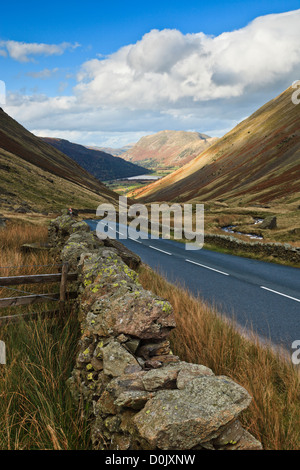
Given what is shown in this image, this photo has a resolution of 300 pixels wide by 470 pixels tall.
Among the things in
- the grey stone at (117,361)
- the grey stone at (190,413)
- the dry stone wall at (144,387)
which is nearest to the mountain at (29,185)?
the dry stone wall at (144,387)

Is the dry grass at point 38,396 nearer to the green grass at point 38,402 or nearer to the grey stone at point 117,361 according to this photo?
the green grass at point 38,402

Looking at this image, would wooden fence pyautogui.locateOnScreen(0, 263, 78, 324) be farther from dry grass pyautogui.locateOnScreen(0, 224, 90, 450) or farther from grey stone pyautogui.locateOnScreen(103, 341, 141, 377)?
grey stone pyautogui.locateOnScreen(103, 341, 141, 377)

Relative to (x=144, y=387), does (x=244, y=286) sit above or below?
below

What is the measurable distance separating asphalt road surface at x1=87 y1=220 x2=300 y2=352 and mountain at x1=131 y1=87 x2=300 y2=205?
44.5 metres

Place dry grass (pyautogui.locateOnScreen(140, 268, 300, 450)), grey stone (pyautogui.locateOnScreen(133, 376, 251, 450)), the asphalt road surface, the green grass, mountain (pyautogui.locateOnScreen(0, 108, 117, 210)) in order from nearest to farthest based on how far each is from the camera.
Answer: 1. grey stone (pyautogui.locateOnScreen(133, 376, 251, 450))
2. the green grass
3. dry grass (pyautogui.locateOnScreen(140, 268, 300, 450))
4. the asphalt road surface
5. mountain (pyautogui.locateOnScreen(0, 108, 117, 210))

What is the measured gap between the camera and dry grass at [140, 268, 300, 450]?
298cm

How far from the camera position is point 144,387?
2674mm

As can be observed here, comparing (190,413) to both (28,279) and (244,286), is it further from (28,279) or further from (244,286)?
(244,286)

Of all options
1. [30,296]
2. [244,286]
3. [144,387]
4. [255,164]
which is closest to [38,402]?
[144,387]

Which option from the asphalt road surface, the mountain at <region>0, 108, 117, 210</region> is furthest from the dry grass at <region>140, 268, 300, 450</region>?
the mountain at <region>0, 108, 117, 210</region>

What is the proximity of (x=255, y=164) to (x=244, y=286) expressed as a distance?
92014 mm

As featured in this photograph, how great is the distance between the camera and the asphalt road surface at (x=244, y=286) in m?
7.70

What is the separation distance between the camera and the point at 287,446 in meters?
2.85
